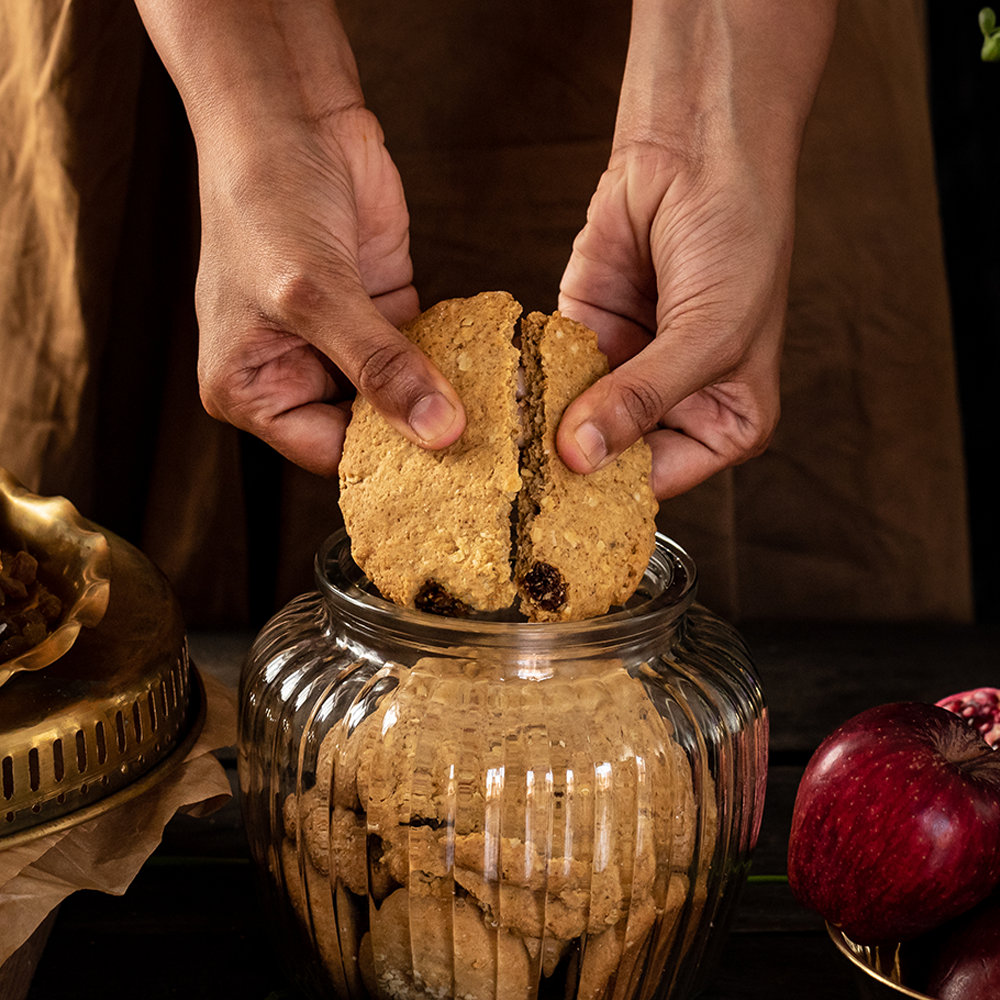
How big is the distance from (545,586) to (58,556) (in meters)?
0.26

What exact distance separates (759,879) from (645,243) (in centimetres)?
38

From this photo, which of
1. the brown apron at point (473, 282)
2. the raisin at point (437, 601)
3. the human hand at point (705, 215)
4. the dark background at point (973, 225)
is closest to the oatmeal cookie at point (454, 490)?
the raisin at point (437, 601)

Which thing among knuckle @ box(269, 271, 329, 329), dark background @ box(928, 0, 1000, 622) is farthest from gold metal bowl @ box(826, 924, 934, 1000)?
dark background @ box(928, 0, 1000, 622)

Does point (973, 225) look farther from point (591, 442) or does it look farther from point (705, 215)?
point (591, 442)

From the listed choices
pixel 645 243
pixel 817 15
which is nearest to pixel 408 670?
pixel 645 243

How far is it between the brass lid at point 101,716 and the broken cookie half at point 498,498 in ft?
0.40

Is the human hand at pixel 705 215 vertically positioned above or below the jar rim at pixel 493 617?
above

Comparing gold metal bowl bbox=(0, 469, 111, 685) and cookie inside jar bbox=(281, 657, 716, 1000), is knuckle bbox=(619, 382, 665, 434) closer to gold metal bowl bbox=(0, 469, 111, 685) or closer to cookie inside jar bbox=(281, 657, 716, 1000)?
cookie inside jar bbox=(281, 657, 716, 1000)

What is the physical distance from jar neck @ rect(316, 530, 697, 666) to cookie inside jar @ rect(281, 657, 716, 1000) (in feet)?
0.05

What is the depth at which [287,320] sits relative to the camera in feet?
1.86

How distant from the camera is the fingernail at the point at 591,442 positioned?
0.50 metres

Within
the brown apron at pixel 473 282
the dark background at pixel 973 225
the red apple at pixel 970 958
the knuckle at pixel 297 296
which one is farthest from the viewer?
the dark background at pixel 973 225

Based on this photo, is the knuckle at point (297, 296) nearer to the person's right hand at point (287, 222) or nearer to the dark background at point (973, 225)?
the person's right hand at point (287, 222)

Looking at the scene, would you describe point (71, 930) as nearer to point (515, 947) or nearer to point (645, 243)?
point (515, 947)
